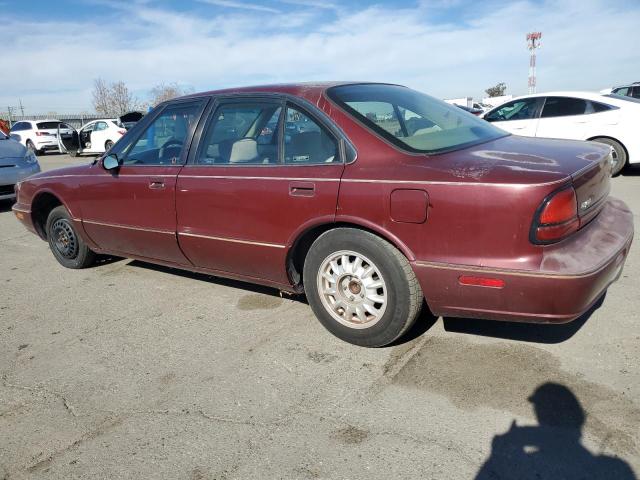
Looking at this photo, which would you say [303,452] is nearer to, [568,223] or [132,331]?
[568,223]

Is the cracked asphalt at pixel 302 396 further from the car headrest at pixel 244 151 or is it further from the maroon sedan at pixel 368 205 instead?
the car headrest at pixel 244 151

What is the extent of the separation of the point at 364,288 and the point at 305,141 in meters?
1.00

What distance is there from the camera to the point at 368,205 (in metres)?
2.89

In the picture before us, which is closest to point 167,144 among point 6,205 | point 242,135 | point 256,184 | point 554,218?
point 242,135

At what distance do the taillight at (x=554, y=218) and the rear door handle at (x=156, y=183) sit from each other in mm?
2663

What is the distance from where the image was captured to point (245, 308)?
→ 3961 millimetres

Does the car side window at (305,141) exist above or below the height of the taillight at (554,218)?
above

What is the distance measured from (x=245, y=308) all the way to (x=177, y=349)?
0.71 metres

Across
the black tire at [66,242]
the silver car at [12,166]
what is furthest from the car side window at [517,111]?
the silver car at [12,166]

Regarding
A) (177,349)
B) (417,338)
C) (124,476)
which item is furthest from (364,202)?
(124,476)

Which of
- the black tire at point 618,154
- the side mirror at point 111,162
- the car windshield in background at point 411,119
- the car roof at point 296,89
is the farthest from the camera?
the black tire at point 618,154

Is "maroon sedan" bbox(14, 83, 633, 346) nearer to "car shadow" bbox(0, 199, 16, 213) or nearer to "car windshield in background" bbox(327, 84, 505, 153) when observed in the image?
"car windshield in background" bbox(327, 84, 505, 153)

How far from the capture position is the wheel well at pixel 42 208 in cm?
511

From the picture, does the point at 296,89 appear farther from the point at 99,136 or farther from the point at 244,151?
the point at 99,136
